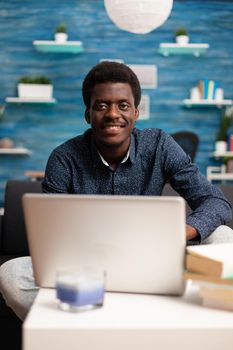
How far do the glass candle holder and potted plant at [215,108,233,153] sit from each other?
200 inches

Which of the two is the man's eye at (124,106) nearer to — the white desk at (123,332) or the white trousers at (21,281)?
the white trousers at (21,281)

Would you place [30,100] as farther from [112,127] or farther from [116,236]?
[116,236]

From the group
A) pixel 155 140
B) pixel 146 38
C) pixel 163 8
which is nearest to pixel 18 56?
pixel 146 38

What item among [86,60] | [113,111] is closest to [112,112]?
[113,111]

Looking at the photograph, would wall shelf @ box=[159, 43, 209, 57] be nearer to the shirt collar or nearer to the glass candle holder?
the shirt collar

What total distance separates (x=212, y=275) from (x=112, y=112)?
826mm

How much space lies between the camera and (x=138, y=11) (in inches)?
161

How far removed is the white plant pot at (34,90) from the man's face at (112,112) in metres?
4.16

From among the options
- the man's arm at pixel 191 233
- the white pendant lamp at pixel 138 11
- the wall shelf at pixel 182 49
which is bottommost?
the man's arm at pixel 191 233

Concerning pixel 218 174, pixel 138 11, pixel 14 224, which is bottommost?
pixel 218 174

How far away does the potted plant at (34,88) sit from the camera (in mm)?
5957

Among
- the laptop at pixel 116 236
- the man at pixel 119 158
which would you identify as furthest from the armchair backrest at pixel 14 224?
the laptop at pixel 116 236

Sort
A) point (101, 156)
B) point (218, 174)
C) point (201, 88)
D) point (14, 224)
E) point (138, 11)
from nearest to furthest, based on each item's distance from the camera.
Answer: point (101, 156) < point (14, 224) < point (138, 11) < point (218, 174) < point (201, 88)

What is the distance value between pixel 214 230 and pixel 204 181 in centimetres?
31
